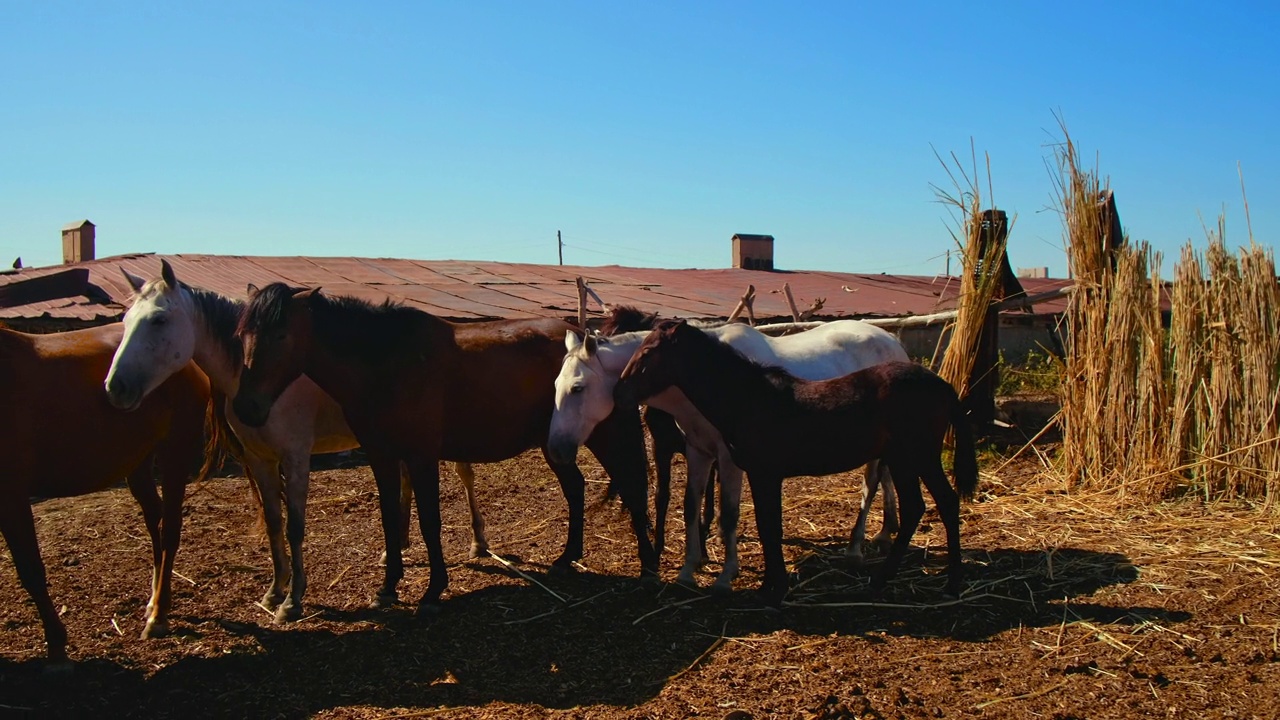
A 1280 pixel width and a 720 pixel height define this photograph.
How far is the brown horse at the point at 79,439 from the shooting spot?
4363mm

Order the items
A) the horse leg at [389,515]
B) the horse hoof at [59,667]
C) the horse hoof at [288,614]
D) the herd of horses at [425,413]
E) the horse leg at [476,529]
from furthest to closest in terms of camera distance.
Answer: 1. the horse leg at [476,529]
2. the horse leg at [389,515]
3. the horse hoof at [288,614]
4. the herd of horses at [425,413]
5. the horse hoof at [59,667]

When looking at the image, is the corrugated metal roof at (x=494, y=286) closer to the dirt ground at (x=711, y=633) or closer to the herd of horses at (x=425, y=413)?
the dirt ground at (x=711, y=633)

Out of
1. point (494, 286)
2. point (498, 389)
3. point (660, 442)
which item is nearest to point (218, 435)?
point (498, 389)

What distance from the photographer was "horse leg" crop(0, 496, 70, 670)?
432 centimetres

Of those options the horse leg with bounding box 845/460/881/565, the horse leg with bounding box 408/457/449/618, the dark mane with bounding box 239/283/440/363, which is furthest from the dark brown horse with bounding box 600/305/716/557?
the dark mane with bounding box 239/283/440/363

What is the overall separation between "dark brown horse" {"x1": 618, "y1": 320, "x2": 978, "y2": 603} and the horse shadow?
12.0 inches

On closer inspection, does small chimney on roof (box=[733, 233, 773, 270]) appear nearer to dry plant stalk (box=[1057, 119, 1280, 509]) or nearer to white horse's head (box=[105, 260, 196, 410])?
dry plant stalk (box=[1057, 119, 1280, 509])

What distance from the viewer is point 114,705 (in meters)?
4.01

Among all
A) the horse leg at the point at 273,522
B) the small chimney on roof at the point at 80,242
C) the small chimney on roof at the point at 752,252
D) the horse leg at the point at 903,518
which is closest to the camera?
the horse leg at the point at 903,518

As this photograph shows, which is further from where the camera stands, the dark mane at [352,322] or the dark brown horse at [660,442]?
the dark brown horse at [660,442]

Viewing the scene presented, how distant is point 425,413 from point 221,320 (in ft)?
Result: 4.08

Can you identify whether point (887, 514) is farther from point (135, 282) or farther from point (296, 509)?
point (135, 282)

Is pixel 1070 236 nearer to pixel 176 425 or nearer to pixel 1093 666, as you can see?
pixel 1093 666

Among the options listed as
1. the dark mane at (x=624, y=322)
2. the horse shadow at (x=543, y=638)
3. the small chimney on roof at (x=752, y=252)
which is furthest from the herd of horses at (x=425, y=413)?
the small chimney on roof at (x=752, y=252)
